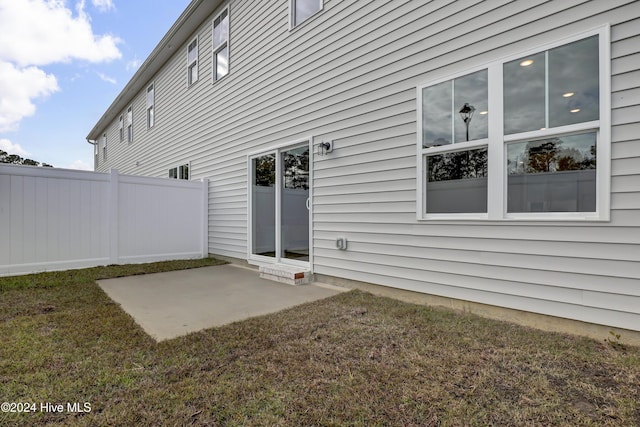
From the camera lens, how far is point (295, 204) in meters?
5.43

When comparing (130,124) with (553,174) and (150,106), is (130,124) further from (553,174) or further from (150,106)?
(553,174)

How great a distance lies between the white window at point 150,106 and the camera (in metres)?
10.7

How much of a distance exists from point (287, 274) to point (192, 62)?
679 cm

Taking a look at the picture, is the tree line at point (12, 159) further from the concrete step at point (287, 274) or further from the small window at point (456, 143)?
the small window at point (456, 143)

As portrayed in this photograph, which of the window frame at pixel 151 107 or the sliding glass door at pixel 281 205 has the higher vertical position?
the window frame at pixel 151 107

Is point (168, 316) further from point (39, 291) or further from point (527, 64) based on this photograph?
point (527, 64)

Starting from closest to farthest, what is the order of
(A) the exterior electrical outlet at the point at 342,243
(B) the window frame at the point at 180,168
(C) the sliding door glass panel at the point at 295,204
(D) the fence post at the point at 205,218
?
(A) the exterior electrical outlet at the point at 342,243 → (C) the sliding door glass panel at the point at 295,204 → (D) the fence post at the point at 205,218 → (B) the window frame at the point at 180,168

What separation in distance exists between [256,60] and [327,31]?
2.02 m

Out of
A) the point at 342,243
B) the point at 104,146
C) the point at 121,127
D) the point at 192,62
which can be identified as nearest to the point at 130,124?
the point at 121,127

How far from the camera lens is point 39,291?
4.12 meters

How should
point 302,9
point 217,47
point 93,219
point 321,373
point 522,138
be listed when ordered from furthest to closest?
Answer: point 217,47 → point 93,219 → point 302,9 → point 522,138 → point 321,373

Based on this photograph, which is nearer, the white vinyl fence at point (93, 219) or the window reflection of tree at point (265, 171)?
the white vinyl fence at point (93, 219)

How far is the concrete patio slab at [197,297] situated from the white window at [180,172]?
→ 12.9 feet

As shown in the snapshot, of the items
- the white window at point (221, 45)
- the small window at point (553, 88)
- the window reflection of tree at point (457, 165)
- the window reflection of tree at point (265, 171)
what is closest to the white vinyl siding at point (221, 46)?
the white window at point (221, 45)
